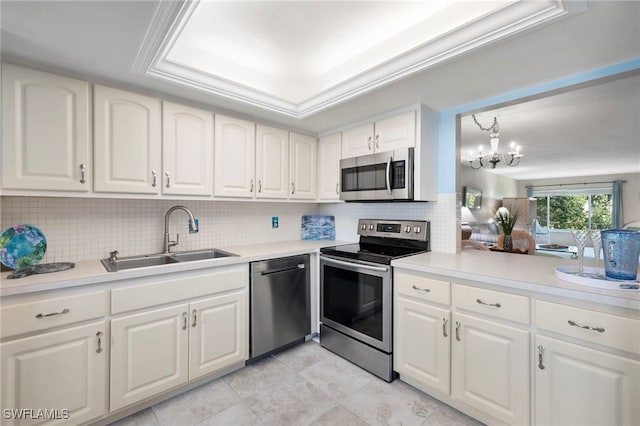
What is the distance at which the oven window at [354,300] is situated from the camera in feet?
6.64

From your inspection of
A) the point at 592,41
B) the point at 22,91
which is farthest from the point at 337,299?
the point at 22,91

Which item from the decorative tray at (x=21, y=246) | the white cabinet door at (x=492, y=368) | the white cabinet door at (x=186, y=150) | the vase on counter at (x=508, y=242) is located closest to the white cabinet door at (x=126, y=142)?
the white cabinet door at (x=186, y=150)

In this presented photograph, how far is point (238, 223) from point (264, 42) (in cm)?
155

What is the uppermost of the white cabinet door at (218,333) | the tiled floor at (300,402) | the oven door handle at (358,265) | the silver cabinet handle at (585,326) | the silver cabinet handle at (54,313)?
the oven door handle at (358,265)

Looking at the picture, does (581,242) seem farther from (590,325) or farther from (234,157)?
(234,157)

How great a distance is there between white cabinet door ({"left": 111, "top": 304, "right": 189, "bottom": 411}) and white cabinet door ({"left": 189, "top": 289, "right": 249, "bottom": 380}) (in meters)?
0.06

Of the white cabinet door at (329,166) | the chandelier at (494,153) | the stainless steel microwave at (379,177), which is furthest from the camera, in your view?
the chandelier at (494,153)

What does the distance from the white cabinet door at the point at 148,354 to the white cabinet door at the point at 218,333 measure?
0.21 ft

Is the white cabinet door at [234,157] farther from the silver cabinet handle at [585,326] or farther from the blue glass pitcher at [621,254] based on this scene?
the blue glass pitcher at [621,254]

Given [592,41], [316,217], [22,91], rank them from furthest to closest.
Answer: [316,217]
[22,91]
[592,41]

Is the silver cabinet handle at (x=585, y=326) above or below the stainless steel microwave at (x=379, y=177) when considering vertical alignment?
below

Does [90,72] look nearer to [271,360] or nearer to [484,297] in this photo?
[271,360]

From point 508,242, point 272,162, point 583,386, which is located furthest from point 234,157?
point 508,242

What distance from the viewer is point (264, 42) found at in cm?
184
